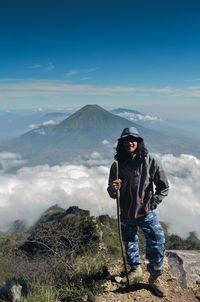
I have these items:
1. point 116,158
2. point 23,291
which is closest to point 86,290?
point 23,291

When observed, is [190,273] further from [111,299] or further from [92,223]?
[92,223]

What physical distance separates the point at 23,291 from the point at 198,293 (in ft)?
12.4

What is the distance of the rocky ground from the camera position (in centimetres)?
393

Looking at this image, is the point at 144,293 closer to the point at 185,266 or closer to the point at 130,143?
the point at 185,266

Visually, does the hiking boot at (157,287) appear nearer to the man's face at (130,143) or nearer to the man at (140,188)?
the man at (140,188)

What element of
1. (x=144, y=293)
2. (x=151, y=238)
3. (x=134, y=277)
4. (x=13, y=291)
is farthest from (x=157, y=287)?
(x=13, y=291)

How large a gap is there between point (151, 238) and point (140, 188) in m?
1.17

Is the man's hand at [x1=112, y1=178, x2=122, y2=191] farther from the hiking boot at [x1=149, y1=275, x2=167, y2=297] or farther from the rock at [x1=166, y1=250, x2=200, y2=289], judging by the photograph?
the rock at [x1=166, y1=250, x2=200, y2=289]

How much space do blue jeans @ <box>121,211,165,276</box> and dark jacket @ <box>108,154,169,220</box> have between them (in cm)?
25

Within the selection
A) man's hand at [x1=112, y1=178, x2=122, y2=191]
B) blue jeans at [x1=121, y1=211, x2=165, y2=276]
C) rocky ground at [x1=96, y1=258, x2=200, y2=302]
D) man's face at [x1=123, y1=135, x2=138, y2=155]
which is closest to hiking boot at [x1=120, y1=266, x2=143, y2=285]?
rocky ground at [x1=96, y1=258, x2=200, y2=302]

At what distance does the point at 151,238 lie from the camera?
408 centimetres

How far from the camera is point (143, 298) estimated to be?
394 centimetres

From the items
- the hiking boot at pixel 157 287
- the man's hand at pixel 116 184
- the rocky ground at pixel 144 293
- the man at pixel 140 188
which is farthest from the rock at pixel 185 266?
the man's hand at pixel 116 184

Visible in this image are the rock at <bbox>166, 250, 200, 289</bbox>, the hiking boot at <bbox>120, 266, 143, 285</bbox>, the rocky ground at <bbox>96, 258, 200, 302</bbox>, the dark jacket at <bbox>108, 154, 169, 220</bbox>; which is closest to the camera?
the dark jacket at <bbox>108, 154, 169, 220</bbox>
